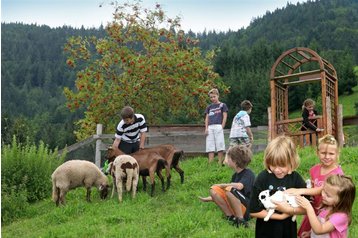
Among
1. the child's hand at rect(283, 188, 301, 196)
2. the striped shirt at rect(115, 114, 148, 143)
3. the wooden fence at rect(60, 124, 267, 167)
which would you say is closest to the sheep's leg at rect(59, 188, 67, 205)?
the striped shirt at rect(115, 114, 148, 143)

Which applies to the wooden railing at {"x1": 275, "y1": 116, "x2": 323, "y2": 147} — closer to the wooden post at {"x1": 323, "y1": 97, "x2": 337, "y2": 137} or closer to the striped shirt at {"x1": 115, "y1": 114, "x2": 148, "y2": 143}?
the wooden post at {"x1": 323, "y1": 97, "x2": 337, "y2": 137}

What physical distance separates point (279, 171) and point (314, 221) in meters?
0.52

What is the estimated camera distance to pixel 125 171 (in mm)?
9086

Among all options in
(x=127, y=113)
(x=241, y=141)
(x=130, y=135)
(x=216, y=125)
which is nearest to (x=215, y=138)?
(x=216, y=125)

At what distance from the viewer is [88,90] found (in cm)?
2053

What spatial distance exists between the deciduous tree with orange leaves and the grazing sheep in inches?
406

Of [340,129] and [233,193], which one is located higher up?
[340,129]

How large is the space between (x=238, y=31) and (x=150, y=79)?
308 feet

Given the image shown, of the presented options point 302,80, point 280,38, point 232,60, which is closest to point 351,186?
point 302,80

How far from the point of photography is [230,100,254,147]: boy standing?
11.3 meters

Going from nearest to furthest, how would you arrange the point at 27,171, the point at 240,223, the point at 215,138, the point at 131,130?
the point at 240,223 → the point at 131,130 → the point at 27,171 → the point at 215,138

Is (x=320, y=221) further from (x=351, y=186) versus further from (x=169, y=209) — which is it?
(x=169, y=209)

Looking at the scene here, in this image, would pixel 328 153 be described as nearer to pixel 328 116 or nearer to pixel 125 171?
pixel 125 171

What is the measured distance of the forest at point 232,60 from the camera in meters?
56.0
